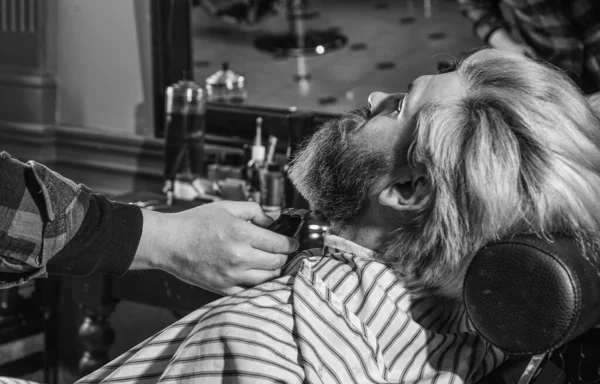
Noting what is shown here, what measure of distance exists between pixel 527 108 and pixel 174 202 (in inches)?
61.4

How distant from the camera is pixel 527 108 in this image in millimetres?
1305

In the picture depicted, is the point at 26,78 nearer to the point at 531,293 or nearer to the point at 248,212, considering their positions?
the point at 248,212

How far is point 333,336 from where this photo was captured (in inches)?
51.2

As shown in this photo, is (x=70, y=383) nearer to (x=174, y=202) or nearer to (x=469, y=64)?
(x=174, y=202)

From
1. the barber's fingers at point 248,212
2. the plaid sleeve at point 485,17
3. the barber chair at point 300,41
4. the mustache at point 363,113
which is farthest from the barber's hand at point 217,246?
the barber chair at point 300,41

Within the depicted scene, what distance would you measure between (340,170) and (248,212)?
0.21 meters

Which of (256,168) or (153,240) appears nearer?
(153,240)

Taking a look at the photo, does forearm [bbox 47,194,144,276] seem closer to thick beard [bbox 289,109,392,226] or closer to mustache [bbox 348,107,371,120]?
thick beard [bbox 289,109,392,226]

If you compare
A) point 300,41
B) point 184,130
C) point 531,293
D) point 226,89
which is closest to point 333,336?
point 531,293

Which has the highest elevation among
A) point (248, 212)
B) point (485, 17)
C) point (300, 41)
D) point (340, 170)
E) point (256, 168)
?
point (485, 17)

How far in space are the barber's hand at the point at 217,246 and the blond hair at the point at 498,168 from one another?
0.22 metres

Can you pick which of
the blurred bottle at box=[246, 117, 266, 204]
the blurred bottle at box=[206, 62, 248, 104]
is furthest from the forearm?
the blurred bottle at box=[206, 62, 248, 104]

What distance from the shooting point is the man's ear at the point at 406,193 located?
1.43m

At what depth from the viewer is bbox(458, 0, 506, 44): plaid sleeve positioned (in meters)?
3.02
